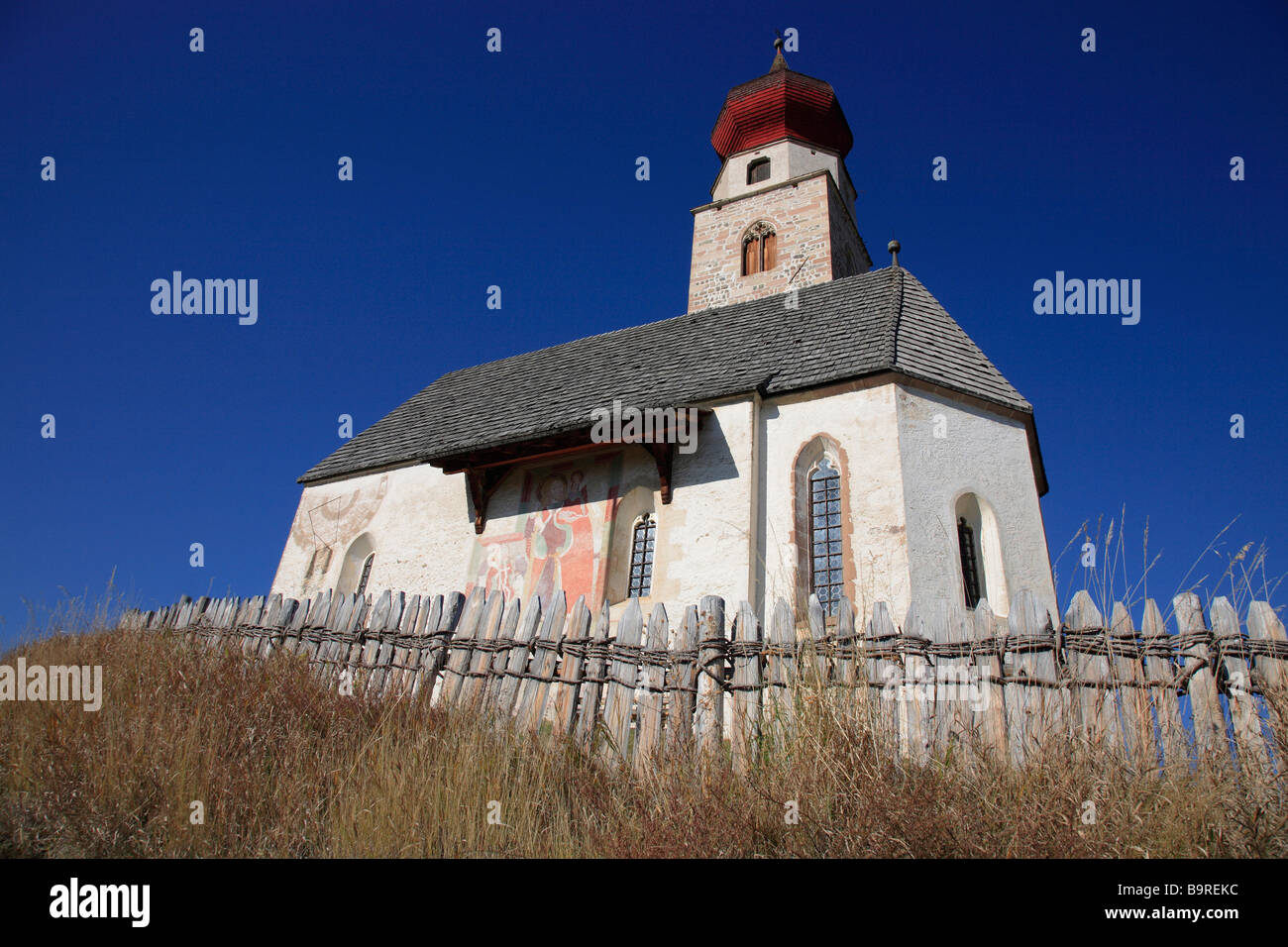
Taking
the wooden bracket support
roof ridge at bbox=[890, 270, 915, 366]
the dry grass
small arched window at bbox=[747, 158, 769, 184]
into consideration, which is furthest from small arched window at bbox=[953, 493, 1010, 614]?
small arched window at bbox=[747, 158, 769, 184]

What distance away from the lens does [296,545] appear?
45.7 feet

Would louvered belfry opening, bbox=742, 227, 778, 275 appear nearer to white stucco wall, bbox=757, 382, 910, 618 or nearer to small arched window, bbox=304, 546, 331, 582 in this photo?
white stucco wall, bbox=757, 382, 910, 618

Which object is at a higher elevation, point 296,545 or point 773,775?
point 296,545

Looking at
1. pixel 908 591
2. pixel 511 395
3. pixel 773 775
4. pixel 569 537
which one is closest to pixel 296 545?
pixel 511 395

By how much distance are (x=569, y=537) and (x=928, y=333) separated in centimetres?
645

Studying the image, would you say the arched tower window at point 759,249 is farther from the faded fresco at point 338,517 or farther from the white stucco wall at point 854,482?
the faded fresco at point 338,517

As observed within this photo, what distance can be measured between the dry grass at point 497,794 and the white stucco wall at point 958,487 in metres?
5.77

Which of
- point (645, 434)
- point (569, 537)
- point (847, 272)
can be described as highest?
point (847, 272)

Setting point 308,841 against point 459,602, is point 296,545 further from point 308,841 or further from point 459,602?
point 308,841

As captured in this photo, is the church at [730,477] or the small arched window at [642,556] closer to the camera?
the church at [730,477]

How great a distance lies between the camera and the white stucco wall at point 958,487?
902 cm

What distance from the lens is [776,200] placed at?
63.3ft

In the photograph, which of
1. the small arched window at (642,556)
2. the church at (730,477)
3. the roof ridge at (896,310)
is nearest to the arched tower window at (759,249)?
the church at (730,477)

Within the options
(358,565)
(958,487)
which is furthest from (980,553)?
(358,565)
